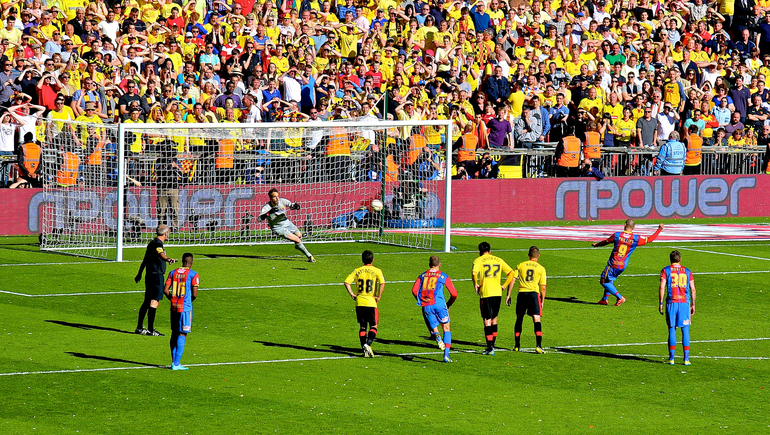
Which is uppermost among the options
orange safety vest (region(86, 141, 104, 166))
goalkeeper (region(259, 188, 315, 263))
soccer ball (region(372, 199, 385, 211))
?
orange safety vest (region(86, 141, 104, 166))

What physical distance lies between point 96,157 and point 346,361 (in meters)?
11.6

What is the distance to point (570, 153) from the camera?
3150 centimetres

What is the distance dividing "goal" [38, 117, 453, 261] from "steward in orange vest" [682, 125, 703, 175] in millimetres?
7748

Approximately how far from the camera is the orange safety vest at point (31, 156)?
26.5 meters

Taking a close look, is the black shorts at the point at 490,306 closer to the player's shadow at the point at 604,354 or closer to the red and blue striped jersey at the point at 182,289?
the player's shadow at the point at 604,354

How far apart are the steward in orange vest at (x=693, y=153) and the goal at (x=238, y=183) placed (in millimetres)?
7748

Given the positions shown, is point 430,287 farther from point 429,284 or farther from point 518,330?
point 518,330

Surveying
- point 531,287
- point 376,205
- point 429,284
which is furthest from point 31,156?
point 531,287

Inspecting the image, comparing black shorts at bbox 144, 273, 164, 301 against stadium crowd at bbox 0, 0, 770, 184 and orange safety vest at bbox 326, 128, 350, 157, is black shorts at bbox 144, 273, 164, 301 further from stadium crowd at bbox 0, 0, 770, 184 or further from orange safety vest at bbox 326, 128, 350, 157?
orange safety vest at bbox 326, 128, 350, 157

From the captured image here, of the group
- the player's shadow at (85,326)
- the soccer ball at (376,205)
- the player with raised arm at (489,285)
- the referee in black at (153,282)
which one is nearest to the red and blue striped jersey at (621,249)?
the player with raised arm at (489,285)

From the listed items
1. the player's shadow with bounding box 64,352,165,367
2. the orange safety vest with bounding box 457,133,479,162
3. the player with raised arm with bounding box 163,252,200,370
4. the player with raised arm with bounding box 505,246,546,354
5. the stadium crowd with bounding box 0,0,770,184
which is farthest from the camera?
the orange safety vest with bounding box 457,133,479,162

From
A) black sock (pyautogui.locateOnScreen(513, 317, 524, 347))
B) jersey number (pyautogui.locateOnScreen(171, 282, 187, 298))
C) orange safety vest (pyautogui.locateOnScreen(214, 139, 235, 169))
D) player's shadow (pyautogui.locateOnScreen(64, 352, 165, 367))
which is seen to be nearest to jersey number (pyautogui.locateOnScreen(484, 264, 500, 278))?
black sock (pyautogui.locateOnScreen(513, 317, 524, 347))

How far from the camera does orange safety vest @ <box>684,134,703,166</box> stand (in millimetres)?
33094

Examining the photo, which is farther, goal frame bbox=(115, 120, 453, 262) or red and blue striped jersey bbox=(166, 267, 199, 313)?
goal frame bbox=(115, 120, 453, 262)
